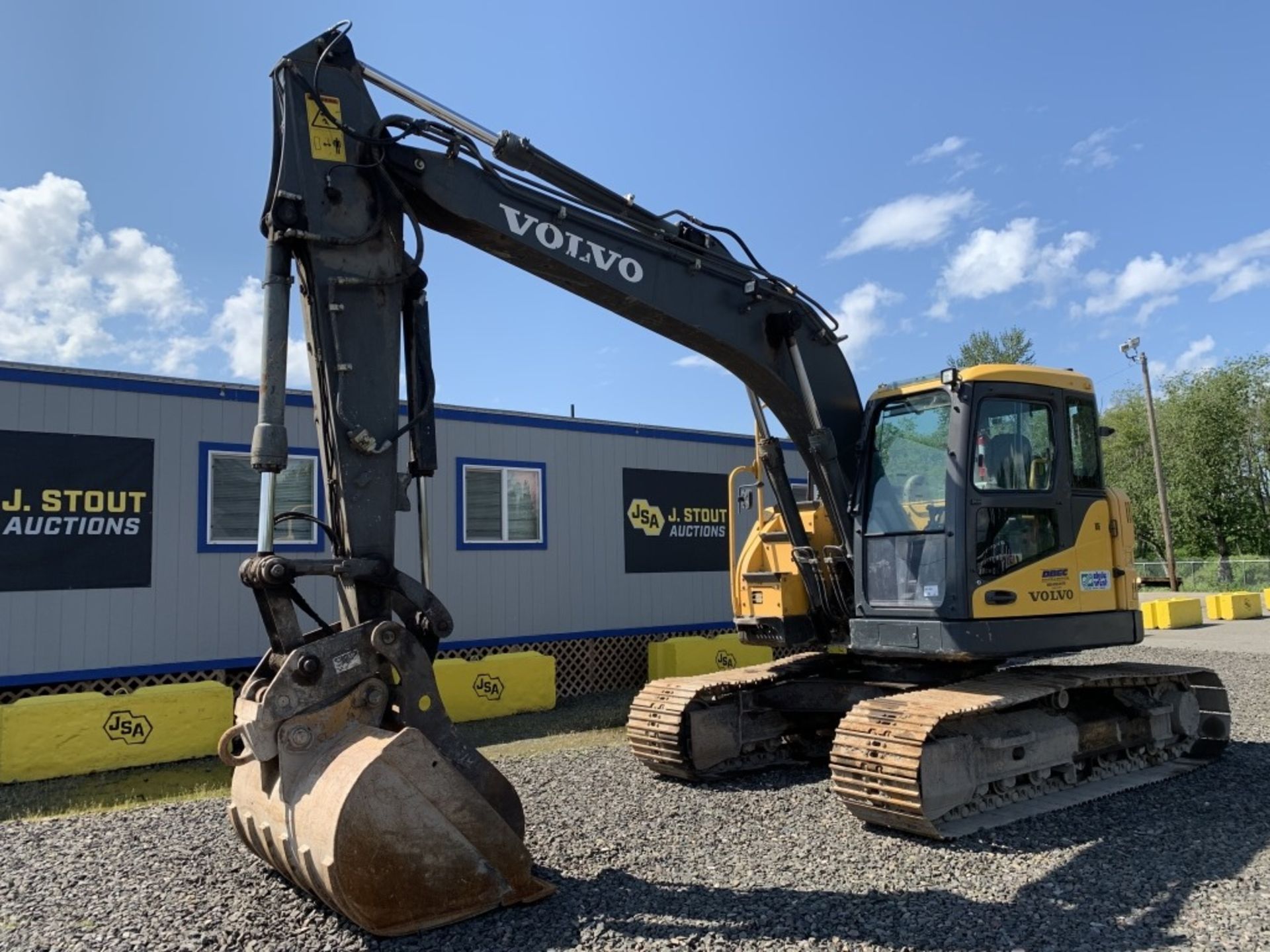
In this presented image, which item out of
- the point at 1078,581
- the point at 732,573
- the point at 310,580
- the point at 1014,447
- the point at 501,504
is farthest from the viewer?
the point at 501,504

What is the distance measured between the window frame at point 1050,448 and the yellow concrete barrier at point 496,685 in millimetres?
6539

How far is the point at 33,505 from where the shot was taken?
9.12 metres

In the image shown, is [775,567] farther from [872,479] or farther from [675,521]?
[675,521]

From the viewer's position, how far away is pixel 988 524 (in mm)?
6340

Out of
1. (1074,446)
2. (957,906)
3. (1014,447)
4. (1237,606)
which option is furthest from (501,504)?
(1237,606)

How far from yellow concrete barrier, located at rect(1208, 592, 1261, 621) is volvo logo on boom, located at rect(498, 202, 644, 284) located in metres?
21.5

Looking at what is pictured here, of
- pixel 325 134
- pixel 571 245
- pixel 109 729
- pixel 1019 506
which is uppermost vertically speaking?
pixel 325 134

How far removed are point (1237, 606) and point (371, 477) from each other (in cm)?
2333

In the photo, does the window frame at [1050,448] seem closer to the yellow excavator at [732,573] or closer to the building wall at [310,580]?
the yellow excavator at [732,573]

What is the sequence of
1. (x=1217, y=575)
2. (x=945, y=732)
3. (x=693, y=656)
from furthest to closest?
1. (x=1217, y=575)
2. (x=693, y=656)
3. (x=945, y=732)

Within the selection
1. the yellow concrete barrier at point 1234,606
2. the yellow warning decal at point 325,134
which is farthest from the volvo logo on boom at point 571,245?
the yellow concrete barrier at point 1234,606

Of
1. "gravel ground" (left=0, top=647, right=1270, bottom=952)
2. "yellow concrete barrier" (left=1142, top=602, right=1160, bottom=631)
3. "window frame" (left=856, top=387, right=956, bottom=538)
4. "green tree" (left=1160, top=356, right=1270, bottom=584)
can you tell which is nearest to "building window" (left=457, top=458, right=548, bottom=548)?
"gravel ground" (left=0, top=647, right=1270, bottom=952)

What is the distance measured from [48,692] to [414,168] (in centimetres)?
721

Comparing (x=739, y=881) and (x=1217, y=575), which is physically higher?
(x=1217, y=575)
